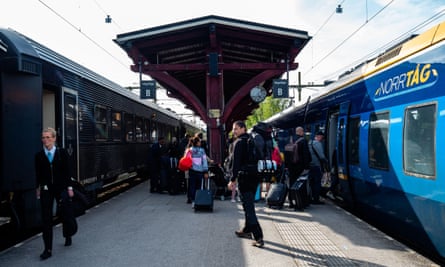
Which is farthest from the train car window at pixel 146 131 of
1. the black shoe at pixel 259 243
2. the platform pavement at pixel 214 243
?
the black shoe at pixel 259 243

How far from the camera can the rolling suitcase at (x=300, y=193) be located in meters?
8.55

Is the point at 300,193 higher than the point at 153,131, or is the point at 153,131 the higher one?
the point at 153,131

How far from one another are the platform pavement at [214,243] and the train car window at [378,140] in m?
1.12

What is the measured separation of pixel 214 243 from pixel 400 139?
9.81ft

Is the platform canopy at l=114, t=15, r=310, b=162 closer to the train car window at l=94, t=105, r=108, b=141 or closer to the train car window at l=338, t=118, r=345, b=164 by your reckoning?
the train car window at l=94, t=105, r=108, b=141

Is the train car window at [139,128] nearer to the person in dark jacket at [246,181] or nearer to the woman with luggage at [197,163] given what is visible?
the woman with luggage at [197,163]

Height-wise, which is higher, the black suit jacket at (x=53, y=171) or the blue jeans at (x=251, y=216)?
the black suit jacket at (x=53, y=171)

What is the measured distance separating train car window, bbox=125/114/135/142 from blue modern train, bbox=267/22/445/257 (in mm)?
6910

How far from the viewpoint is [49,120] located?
7.62 metres

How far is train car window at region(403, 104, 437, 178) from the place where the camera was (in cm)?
478

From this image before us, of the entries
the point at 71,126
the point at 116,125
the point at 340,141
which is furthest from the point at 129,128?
the point at 340,141

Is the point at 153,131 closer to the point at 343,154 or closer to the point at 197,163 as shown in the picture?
the point at 197,163

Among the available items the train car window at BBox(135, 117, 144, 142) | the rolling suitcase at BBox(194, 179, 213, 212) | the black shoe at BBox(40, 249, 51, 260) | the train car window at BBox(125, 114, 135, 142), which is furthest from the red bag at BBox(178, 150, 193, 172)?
the train car window at BBox(135, 117, 144, 142)

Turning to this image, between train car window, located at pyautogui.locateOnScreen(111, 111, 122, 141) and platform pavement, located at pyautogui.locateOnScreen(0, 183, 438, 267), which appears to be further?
train car window, located at pyautogui.locateOnScreen(111, 111, 122, 141)
